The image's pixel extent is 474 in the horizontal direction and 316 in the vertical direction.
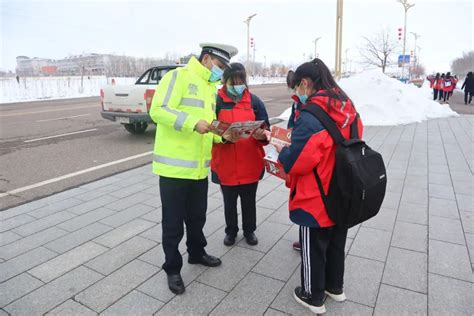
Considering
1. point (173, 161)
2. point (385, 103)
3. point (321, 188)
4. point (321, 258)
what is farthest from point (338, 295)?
point (385, 103)

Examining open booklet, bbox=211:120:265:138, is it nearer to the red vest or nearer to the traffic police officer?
the traffic police officer

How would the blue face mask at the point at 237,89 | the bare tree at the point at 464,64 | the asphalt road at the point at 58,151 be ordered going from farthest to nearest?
the bare tree at the point at 464,64 → the asphalt road at the point at 58,151 → the blue face mask at the point at 237,89

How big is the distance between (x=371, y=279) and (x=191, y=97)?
80.4 inches

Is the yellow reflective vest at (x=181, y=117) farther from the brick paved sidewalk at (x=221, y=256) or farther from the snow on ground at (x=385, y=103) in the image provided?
the snow on ground at (x=385, y=103)

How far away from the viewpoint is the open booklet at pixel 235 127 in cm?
234

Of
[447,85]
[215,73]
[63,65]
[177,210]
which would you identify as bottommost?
[177,210]

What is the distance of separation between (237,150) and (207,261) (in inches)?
40.2

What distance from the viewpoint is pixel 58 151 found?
7.45 meters

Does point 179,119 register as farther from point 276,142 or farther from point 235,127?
point 276,142

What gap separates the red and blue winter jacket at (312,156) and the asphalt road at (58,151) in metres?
4.03

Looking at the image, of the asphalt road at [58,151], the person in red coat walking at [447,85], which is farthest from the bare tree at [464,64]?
the asphalt road at [58,151]

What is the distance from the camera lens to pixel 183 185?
2604 millimetres

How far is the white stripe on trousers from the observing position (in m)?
2.33

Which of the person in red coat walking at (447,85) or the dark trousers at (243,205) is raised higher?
the person in red coat walking at (447,85)
